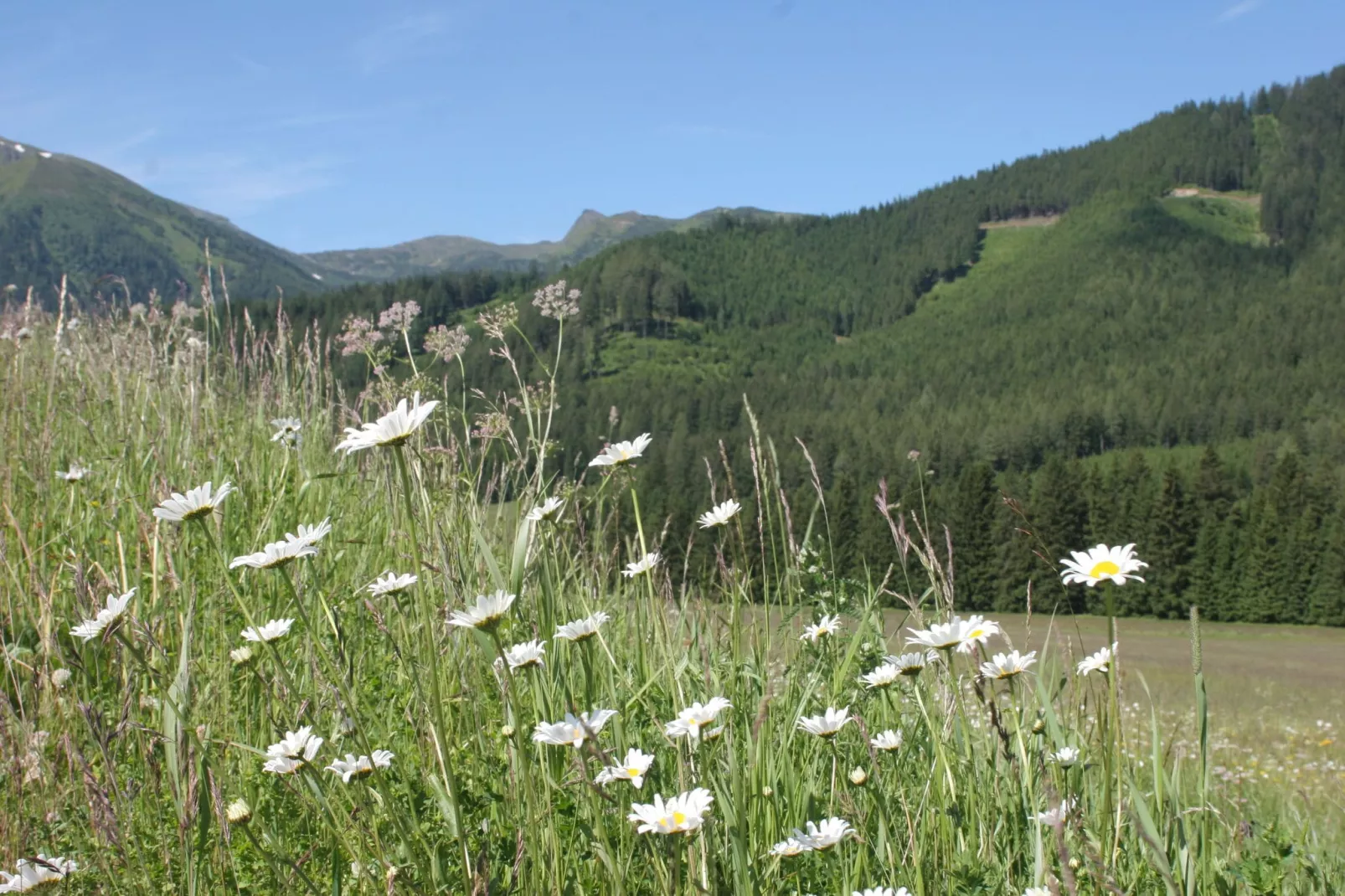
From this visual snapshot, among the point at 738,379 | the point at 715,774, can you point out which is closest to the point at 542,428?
the point at 715,774

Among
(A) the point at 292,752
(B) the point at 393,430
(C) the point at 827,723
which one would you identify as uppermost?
(B) the point at 393,430

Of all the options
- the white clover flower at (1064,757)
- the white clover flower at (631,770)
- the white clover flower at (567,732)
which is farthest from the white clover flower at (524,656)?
the white clover flower at (1064,757)

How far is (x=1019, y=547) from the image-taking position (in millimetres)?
38156

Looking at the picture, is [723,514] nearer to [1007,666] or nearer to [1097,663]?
[1007,666]

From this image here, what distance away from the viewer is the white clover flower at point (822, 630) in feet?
7.09

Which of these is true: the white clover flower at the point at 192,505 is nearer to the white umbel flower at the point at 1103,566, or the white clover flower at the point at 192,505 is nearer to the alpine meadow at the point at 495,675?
the alpine meadow at the point at 495,675

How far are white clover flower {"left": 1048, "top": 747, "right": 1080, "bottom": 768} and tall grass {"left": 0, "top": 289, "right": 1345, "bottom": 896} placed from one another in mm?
24

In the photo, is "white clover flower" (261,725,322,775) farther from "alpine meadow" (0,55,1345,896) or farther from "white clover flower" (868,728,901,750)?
"white clover flower" (868,728,901,750)

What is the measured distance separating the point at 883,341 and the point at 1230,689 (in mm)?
167434

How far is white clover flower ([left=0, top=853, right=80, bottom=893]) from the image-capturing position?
1301 mm

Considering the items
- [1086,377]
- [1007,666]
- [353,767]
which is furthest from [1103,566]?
[1086,377]

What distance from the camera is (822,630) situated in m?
2.16

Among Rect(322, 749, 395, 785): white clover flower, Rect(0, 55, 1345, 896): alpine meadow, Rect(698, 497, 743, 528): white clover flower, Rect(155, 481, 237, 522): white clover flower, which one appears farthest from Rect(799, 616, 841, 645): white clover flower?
Rect(155, 481, 237, 522): white clover flower

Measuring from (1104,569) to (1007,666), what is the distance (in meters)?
0.39
